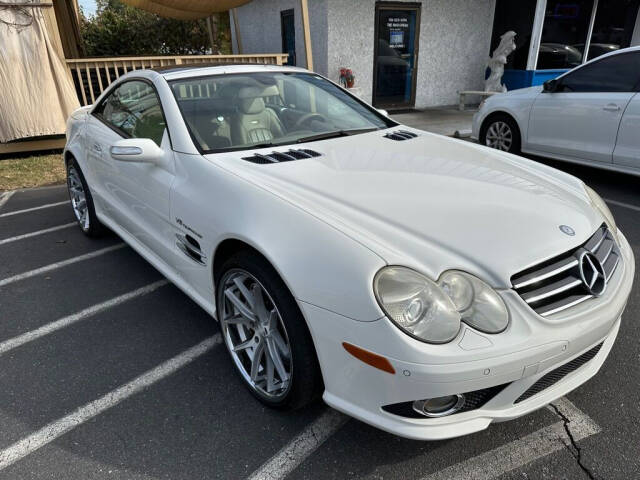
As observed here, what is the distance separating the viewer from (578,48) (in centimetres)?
1245

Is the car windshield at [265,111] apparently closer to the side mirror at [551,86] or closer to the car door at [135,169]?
the car door at [135,169]

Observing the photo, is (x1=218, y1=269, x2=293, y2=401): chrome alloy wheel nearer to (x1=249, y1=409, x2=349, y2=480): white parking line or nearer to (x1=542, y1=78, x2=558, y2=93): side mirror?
(x1=249, y1=409, x2=349, y2=480): white parking line

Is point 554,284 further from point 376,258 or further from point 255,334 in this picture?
point 255,334

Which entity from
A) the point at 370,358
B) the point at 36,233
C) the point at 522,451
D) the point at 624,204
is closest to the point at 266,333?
the point at 370,358

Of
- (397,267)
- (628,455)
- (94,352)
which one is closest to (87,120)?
(94,352)

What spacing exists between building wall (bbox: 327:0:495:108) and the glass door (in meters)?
0.17

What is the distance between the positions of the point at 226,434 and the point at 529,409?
1.29 m

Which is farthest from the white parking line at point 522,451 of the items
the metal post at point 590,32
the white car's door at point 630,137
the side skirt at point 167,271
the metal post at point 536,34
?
the metal post at point 590,32

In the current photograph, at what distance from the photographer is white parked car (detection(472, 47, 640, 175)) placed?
199 inches

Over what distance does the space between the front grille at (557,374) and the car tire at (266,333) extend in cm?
83

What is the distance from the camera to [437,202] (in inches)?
85.0

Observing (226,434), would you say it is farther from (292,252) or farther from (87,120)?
(87,120)

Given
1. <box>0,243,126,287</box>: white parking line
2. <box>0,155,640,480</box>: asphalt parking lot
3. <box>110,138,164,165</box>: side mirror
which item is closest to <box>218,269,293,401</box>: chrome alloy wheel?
<box>0,155,640,480</box>: asphalt parking lot

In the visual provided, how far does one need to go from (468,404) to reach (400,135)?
2.00m
